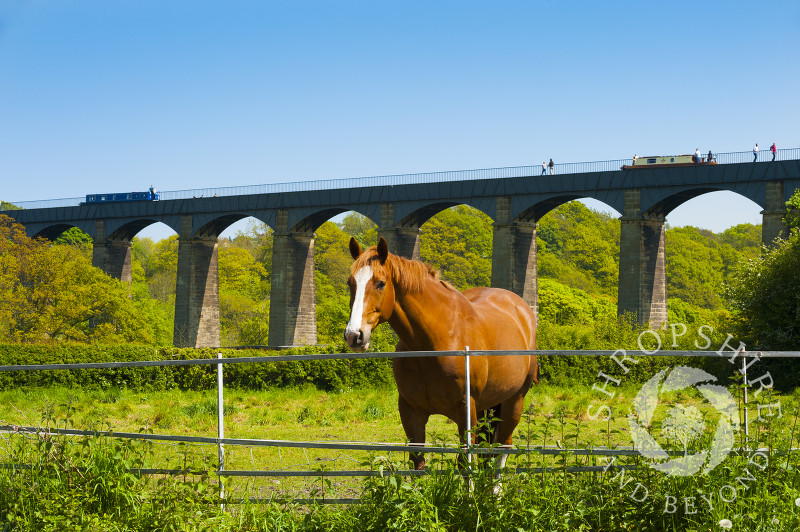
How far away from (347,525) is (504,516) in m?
0.98

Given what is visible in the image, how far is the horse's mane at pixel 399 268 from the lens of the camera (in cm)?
627

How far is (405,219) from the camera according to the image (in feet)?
159

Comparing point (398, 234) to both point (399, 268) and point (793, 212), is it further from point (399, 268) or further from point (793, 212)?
point (399, 268)

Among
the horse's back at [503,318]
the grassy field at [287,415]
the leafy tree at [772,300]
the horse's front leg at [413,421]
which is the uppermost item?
the leafy tree at [772,300]

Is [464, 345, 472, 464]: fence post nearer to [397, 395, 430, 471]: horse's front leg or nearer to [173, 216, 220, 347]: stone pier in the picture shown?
[397, 395, 430, 471]: horse's front leg

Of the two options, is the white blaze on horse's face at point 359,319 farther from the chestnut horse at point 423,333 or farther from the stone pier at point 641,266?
the stone pier at point 641,266

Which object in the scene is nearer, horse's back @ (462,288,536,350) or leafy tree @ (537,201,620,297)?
horse's back @ (462,288,536,350)

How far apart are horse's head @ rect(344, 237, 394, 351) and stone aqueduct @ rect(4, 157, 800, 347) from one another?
33838mm

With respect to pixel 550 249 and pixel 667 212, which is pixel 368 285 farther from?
pixel 550 249

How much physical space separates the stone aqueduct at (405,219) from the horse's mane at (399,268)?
33.5 metres

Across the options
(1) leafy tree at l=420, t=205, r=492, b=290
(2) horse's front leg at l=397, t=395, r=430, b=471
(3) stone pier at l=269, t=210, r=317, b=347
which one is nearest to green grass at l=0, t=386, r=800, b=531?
(2) horse's front leg at l=397, t=395, r=430, b=471

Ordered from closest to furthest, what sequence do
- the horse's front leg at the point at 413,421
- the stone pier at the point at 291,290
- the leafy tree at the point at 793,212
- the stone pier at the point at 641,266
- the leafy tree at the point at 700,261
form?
the horse's front leg at the point at 413,421
the leafy tree at the point at 793,212
the stone pier at the point at 641,266
the stone pier at the point at 291,290
the leafy tree at the point at 700,261

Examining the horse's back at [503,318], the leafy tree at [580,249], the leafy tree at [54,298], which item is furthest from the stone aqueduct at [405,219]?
the horse's back at [503,318]

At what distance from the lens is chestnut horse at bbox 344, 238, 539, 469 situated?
620cm
